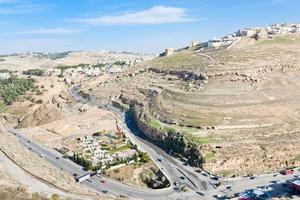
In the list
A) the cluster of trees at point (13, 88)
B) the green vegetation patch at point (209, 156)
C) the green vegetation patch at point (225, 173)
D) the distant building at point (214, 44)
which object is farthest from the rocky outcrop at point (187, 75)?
the cluster of trees at point (13, 88)

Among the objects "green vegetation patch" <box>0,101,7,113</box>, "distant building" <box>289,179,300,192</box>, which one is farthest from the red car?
"green vegetation patch" <box>0,101,7,113</box>

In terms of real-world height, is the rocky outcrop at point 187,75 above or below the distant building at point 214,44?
below

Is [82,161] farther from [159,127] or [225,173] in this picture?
[225,173]

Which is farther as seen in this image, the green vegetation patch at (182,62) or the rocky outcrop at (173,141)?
the green vegetation patch at (182,62)

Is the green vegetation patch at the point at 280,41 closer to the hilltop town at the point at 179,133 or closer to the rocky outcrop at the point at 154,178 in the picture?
the hilltop town at the point at 179,133

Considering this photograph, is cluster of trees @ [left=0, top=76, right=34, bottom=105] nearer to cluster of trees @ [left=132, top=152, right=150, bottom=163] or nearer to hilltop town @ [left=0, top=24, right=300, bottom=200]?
hilltop town @ [left=0, top=24, right=300, bottom=200]

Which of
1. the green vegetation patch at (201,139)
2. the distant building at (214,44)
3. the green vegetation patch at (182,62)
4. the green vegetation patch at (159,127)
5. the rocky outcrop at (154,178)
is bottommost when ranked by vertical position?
the rocky outcrop at (154,178)

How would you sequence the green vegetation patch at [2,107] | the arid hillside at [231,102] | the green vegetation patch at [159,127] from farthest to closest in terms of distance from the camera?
the green vegetation patch at [2,107] < the green vegetation patch at [159,127] < the arid hillside at [231,102]
